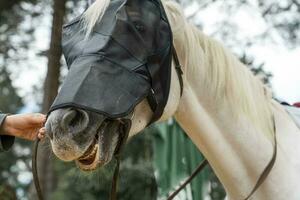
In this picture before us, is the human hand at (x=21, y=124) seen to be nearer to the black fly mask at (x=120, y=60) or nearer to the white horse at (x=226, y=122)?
the black fly mask at (x=120, y=60)

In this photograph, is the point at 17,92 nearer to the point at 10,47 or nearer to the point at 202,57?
the point at 10,47

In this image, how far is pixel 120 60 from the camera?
2.24 metres

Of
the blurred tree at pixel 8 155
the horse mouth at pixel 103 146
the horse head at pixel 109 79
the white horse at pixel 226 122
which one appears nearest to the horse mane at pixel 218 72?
the white horse at pixel 226 122

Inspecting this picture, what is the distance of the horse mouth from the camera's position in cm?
213

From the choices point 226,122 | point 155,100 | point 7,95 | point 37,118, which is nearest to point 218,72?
point 226,122

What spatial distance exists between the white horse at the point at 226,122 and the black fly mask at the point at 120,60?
0.36 feet

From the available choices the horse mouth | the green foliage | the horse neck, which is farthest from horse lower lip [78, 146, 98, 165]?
the green foliage

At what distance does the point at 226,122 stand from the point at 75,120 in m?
0.67

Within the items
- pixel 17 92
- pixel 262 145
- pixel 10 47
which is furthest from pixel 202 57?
pixel 17 92

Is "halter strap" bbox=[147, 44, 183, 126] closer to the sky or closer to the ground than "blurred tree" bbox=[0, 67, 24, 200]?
closer to the sky

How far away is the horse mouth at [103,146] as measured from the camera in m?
2.13

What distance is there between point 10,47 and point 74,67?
15.4 ft

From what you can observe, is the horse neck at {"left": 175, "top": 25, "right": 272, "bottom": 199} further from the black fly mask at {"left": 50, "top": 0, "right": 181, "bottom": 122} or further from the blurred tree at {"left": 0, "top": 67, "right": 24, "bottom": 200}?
the blurred tree at {"left": 0, "top": 67, "right": 24, "bottom": 200}

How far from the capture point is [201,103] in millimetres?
2494
